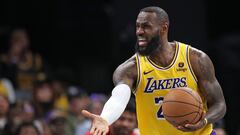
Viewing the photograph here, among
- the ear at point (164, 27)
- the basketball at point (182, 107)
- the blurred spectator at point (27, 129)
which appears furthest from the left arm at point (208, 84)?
the blurred spectator at point (27, 129)

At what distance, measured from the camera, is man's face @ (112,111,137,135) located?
347 inches

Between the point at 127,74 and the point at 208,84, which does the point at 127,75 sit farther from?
the point at 208,84

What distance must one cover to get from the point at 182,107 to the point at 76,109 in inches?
209

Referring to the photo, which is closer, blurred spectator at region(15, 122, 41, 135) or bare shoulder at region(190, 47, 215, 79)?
bare shoulder at region(190, 47, 215, 79)

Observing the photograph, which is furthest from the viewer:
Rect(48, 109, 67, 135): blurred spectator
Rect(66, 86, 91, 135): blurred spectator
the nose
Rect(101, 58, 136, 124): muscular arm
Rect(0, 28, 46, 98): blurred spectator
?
Rect(0, 28, 46, 98): blurred spectator

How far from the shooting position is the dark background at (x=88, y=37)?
1466 cm

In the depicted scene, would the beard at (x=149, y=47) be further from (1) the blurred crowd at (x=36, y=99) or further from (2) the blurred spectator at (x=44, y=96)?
(2) the blurred spectator at (x=44, y=96)

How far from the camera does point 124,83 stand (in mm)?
7535

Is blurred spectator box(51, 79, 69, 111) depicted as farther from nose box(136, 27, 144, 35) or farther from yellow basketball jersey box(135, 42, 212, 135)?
nose box(136, 27, 144, 35)

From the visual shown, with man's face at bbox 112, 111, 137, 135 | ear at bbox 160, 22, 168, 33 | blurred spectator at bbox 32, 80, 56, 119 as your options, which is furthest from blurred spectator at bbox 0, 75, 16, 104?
ear at bbox 160, 22, 168, 33

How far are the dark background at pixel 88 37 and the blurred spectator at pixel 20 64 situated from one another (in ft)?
6.26

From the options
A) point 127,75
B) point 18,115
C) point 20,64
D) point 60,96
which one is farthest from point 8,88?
point 127,75

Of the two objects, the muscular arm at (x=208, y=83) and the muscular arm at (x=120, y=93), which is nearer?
the muscular arm at (x=120, y=93)

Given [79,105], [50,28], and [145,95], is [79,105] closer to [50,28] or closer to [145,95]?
[50,28]
